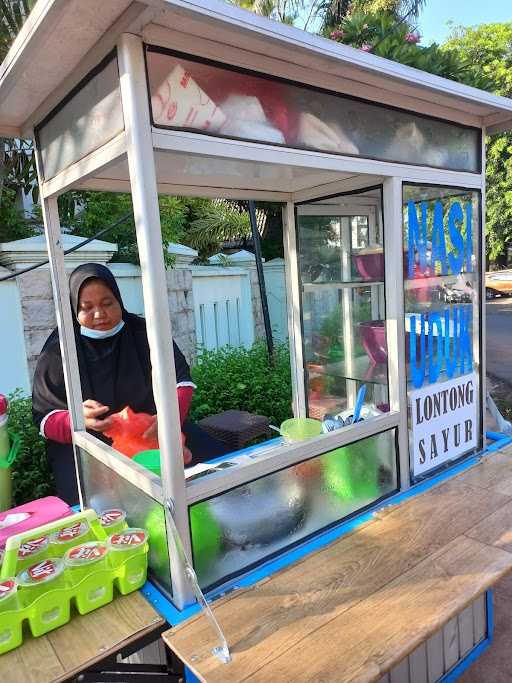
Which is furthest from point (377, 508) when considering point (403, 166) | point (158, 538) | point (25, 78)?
point (25, 78)

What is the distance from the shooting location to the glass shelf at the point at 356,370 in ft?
7.68

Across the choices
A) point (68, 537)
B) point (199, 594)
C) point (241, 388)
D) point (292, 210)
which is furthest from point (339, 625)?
point (241, 388)

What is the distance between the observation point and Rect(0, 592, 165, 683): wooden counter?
47.2 inches

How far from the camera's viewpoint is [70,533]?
1613 millimetres

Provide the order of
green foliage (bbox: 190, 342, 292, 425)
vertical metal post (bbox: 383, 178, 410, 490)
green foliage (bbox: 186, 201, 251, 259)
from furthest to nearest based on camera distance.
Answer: green foliage (bbox: 186, 201, 251, 259)
green foliage (bbox: 190, 342, 292, 425)
vertical metal post (bbox: 383, 178, 410, 490)

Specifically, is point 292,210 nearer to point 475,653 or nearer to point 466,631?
point 466,631

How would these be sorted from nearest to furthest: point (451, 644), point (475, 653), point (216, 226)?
1. point (451, 644)
2. point (475, 653)
3. point (216, 226)

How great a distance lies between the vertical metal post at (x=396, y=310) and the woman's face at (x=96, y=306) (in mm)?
1405

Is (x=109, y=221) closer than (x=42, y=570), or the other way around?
(x=42, y=570)

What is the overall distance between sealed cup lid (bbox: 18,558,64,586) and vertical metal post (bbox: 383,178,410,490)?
1.35m

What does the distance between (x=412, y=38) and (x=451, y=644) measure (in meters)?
4.44

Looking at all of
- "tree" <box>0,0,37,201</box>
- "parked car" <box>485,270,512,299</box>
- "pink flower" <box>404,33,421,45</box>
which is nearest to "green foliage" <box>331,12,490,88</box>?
"pink flower" <box>404,33,421,45</box>

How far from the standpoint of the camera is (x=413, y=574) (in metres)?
1.47

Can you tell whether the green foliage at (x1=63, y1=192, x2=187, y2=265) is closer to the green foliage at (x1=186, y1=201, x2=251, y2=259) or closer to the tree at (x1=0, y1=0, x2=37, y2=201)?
the tree at (x1=0, y1=0, x2=37, y2=201)
